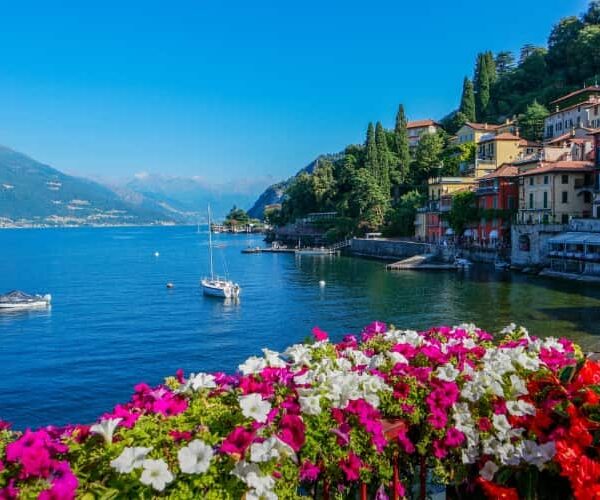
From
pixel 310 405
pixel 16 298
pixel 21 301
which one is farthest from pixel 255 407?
pixel 16 298

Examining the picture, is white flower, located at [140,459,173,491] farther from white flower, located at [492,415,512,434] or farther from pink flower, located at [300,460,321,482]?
white flower, located at [492,415,512,434]

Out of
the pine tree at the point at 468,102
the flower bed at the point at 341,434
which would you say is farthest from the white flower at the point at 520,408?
the pine tree at the point at 468,102

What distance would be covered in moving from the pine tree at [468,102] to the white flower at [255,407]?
354ft

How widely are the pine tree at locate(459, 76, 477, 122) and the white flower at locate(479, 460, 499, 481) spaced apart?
350 feet

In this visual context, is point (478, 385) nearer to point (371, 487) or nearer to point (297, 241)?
point (371, 487)

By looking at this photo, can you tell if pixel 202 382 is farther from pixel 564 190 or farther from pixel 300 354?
pixel 564 190

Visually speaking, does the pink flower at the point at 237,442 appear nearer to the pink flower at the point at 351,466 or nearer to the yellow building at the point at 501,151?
the pink flower at the point at 351,466

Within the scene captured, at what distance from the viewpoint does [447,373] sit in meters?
4.66

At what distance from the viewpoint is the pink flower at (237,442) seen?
10.9ft

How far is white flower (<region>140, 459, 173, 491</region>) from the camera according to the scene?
10.2ft

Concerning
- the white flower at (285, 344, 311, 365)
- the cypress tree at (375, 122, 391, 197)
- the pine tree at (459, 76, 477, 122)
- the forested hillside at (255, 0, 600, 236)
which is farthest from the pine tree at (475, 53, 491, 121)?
the white flower at (285, 344, 311, 365)

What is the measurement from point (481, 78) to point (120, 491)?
118735mm

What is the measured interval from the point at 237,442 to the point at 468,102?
362 feet

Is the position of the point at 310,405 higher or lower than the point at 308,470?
higher
